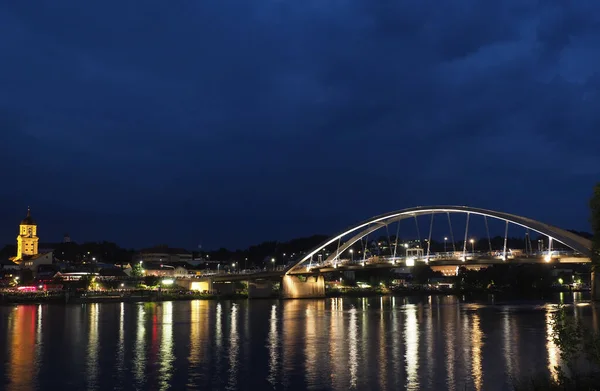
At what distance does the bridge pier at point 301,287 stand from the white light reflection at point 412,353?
43786 millimetres

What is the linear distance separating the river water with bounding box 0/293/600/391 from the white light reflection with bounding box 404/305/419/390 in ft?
0.15

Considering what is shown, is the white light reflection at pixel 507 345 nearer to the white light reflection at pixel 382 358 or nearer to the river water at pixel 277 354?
the river water at pixel 277 354

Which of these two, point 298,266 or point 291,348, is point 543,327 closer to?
point 291,348

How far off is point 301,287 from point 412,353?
63.2 metres

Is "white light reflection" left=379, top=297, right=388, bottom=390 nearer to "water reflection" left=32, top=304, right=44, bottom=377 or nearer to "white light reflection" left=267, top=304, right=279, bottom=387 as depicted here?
"white light reflection" left=267, top=304, right=279, bottom=387

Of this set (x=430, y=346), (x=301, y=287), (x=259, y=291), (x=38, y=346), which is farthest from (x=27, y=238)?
(x=430, y=346)

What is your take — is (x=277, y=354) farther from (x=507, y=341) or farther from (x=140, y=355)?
(x=507, y=341)

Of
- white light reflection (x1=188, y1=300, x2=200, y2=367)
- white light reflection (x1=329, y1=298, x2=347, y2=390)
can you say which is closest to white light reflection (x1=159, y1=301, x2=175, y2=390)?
white light reflection (x1=188, y1=300, x2=200, y2=367)

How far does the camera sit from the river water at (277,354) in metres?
21.0

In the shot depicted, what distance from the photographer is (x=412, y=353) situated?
2781cm

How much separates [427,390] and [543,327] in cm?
2257

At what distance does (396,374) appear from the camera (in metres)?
22.3

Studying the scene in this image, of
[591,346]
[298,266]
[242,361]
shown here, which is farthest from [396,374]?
[298,266]

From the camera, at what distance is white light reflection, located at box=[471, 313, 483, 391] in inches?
815
